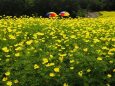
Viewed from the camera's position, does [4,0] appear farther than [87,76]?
Yes

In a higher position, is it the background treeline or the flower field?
the flower field

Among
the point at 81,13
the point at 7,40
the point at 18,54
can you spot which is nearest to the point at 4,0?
the point at 81,13

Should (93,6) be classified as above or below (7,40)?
below

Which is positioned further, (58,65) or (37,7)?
(37,7)

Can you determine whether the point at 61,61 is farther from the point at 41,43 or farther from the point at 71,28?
the point at 71,28

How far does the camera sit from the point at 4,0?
2206cm

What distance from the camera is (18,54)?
6484mm

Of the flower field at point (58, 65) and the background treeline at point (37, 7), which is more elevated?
the flower field at point (58, 65)

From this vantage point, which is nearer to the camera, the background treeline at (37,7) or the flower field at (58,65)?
the flower field at (58,65)

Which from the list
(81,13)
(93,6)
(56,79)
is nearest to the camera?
(56,79)

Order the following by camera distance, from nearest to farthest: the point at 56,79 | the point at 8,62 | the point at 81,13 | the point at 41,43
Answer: the point at 56,79, the point at 8,62, the point at 41,43, the point at 81,13

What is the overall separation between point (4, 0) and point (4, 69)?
16190 mm

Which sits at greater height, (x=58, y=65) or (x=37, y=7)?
(x=58, y=65)

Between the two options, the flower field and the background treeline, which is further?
the background treeline
